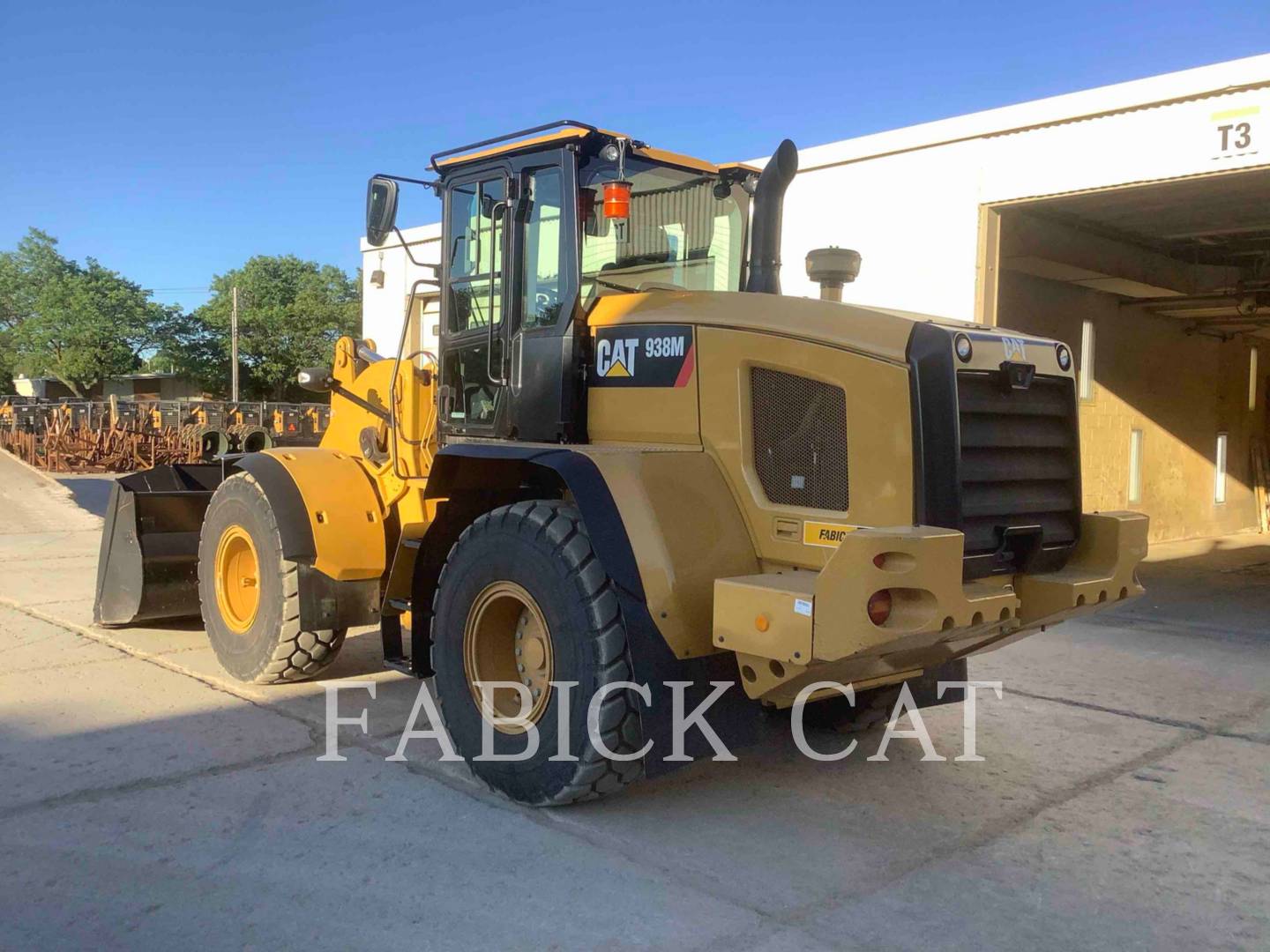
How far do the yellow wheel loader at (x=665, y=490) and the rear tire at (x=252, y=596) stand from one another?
8cm

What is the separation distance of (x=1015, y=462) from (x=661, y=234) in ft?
6.49

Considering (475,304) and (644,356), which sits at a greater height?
(475,304)

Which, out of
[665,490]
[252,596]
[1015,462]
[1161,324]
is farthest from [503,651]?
[1161,324]

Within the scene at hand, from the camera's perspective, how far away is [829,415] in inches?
157

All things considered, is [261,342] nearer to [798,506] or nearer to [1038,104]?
[1038,104]

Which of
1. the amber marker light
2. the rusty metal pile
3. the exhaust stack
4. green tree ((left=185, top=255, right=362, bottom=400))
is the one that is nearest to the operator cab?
the amber marker light

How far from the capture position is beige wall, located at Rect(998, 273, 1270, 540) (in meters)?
13.8

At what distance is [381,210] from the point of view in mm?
5246

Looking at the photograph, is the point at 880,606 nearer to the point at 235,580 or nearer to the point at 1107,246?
the point at 235,580

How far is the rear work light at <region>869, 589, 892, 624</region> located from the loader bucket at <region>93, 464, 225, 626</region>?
17.3 ft

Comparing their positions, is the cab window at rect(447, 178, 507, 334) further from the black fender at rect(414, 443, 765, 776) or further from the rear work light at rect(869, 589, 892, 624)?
the rear work light at rect(869, 589, 892, 624)

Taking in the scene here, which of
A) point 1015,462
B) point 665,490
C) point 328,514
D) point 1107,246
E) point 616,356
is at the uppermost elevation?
point 1107,246

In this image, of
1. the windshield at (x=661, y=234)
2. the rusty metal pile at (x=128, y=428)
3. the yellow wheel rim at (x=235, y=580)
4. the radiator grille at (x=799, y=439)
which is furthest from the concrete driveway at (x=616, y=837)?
the rusty metal pile at (x=128, y=428)

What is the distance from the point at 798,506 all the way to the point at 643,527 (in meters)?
0.60
